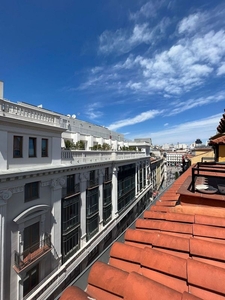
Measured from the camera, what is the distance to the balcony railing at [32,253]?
948cm

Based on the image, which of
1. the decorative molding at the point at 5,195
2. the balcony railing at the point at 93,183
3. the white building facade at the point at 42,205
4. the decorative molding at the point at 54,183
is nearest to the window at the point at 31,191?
the white building facade at the point at 42,205

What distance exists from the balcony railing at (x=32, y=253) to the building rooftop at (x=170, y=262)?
9.55 metres

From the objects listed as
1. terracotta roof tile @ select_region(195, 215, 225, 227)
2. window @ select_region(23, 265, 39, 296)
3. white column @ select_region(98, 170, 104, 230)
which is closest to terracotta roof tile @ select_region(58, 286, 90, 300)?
terracotta roof tile @ select_region(195, 215, 225, 227)

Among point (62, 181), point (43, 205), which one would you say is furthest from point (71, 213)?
point (43, 205)

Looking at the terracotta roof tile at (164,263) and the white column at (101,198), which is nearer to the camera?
the terracotta roof tile at (164,263)

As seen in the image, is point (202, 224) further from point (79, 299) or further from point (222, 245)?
point (79, 299)

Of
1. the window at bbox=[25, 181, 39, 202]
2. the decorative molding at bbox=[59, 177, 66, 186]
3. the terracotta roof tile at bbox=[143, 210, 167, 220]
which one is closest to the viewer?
the terracotta roof tile at bbox=[143, 210, 167, 220]

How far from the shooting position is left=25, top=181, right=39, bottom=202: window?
1034 cm

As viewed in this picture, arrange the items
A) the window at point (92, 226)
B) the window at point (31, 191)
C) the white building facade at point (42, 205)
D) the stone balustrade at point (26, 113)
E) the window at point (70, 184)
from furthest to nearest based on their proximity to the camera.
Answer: the window at point (92, 226)
the window at point (70, 184)
the window at point (31, 191)
the white building facade at point (42, 205)
the stone balustrade at point (26, 113)

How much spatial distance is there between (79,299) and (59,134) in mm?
11375

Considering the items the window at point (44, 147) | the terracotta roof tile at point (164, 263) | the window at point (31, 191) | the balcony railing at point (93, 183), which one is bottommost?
the balcony railing at point (93, 183)

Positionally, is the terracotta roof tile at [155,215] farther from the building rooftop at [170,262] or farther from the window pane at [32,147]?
the window pane at [32,147]

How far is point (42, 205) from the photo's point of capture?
36.1 feet

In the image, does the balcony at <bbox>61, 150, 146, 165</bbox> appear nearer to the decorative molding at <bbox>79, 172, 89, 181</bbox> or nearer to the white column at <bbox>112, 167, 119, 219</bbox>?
the decorative molding at <bbox>79, 172, 89, 181</bbox>
